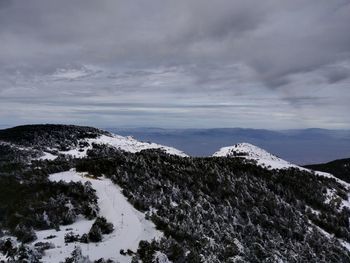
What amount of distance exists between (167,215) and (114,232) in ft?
17.3

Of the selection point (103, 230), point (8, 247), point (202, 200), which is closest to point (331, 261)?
point (202, 200)

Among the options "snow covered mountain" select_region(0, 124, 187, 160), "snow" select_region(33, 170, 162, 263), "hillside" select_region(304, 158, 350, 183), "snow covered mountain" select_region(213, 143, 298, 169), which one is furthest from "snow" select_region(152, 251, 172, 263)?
"hillside" select_region(304, 158, 350, 183)

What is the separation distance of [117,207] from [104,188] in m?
5.30

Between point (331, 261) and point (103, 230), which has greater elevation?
point (103, 230)

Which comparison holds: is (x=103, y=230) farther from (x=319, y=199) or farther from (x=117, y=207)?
(x=319, y=199)

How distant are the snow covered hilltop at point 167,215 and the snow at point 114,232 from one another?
1.9 inches

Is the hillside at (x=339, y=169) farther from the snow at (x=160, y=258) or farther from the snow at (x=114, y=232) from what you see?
the snow at (x=160, y=258)

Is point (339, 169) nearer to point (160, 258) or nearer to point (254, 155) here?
point (254, 155)

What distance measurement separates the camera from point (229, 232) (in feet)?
79.4

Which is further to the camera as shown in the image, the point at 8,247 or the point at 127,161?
the point at 127,161

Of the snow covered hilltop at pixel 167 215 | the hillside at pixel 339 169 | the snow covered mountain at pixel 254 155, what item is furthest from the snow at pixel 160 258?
the hillside at pixel 339 169

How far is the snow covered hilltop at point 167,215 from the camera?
54.5 ft

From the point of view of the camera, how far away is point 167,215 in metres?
23.5

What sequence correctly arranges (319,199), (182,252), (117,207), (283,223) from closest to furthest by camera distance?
(182,252)
(117,207)
(283,223)
(319,199)
